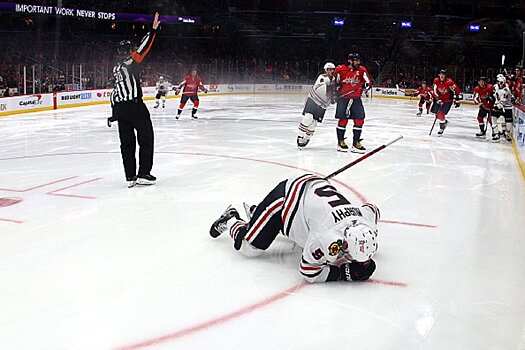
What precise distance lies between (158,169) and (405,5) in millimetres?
27517

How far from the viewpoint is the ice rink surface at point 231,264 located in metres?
2.51

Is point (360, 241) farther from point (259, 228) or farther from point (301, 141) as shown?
point (301, 141)

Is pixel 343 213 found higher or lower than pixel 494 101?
lower

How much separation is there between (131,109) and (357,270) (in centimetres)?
322

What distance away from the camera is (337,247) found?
9.08 feet

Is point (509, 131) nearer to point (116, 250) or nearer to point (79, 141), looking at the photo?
point (79, 141)

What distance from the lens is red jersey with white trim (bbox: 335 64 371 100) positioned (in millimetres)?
8164

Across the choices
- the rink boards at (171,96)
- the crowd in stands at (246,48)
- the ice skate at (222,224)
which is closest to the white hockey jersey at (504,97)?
the rink boards at (171,96)

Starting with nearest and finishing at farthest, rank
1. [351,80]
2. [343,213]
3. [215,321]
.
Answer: [215,321] → [343,213] → [351,80]

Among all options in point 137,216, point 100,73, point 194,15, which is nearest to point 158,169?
point 137,216

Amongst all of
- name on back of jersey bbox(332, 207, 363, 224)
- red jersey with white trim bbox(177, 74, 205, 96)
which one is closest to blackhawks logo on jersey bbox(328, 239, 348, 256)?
name on back of jersey bbox(332, 207, 363, 224)

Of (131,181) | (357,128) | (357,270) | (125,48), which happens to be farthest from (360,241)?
(357,128)

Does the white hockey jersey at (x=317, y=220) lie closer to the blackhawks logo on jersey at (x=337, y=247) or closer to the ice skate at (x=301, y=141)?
the blackhawks logo on jersey at (x=337, y=247)

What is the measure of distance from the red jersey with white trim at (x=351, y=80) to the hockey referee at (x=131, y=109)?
11.0 feet
